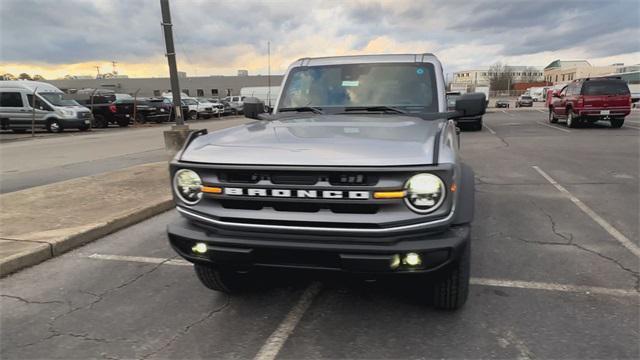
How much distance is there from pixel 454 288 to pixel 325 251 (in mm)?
1064

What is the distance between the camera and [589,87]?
16.8 m

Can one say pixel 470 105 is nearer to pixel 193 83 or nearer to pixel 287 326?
pixel 287 326

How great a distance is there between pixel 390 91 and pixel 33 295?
3.54 meters

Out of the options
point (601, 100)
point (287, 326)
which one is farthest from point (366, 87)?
point (601, 100)

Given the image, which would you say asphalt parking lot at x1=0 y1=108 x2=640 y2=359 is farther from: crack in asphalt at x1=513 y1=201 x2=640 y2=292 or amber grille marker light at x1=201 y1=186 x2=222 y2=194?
amber grille marker light at x1=201 y1=186 x2=222 y2=194

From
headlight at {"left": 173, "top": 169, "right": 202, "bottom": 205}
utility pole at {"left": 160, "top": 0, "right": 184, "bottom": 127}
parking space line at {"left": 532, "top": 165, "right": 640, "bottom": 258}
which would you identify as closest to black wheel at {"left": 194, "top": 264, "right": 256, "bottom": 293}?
headlight at {"left": 173, "top": 169, "right": 202, "bottom": 205}

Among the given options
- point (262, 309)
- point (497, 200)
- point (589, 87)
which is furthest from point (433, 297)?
point (589, 87)

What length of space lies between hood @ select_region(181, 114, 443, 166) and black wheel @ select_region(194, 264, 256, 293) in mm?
1026

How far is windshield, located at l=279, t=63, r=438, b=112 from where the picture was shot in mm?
3992

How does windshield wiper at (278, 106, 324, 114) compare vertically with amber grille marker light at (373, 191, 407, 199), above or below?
above

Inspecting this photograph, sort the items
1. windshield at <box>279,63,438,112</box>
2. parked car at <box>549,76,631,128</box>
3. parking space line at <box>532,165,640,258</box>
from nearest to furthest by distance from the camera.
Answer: windshield at <box>279,63,438,112</box> < parking space line at <box>532,165,640,258</box> < parked car at <box>549,76,631,128</box>

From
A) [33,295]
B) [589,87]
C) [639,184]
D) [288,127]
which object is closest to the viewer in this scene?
[288,127]

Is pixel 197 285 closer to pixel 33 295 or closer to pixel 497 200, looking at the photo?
pixel 33 295

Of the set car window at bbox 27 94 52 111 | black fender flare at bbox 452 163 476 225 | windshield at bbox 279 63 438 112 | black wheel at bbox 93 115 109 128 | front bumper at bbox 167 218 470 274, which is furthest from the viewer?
black wheel at bbox 93 115 109 128
